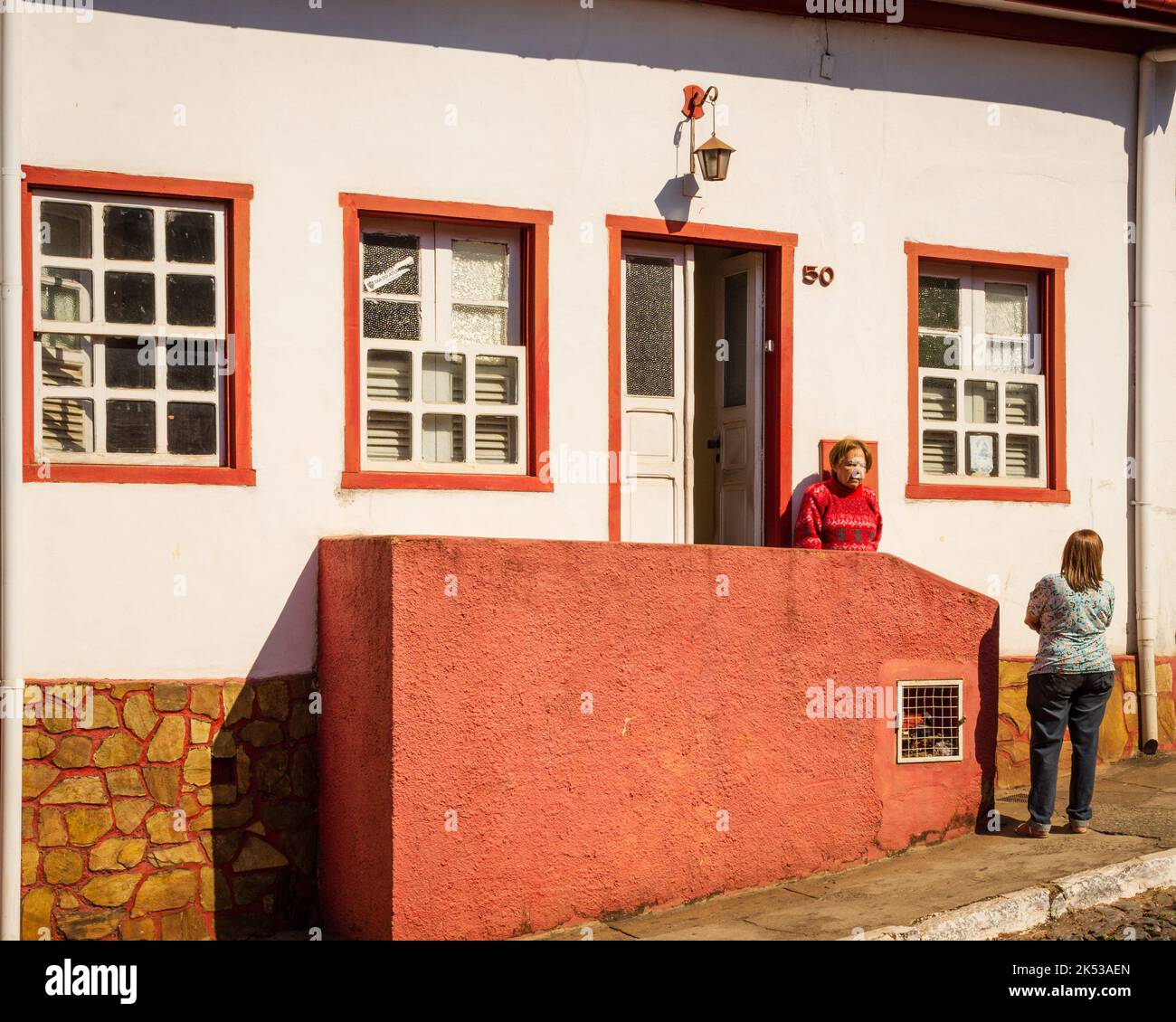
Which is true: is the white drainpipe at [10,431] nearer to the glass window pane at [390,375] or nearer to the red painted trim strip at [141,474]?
the red painted trim strip at [141,474]

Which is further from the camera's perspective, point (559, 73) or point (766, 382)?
point (766, 382)

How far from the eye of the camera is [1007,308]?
10.2 meters

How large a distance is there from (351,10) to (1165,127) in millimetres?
5880

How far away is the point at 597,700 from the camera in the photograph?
7348 mm

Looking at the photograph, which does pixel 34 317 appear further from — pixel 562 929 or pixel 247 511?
pixel 562 929

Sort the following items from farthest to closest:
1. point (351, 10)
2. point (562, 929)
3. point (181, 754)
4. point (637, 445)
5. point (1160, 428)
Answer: point (1160, 428)
point (637, 445)
point (351, 10)
point (181, 754)
point (562, 929)

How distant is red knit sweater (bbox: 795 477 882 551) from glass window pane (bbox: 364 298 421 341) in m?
2.64

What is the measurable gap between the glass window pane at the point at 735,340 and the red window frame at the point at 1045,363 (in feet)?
3.56

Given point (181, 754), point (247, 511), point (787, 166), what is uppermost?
point (787, 166)

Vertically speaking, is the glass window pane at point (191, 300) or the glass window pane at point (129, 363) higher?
the glass window pane at point (191, 300)

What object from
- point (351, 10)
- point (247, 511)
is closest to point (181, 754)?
point (247, 511)

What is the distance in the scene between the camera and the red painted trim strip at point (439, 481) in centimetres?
823

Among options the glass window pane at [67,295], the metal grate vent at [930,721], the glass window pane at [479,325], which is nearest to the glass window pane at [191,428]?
the glass window pane at [67,295]

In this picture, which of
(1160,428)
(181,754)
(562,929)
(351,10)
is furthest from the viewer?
(1160,428)
